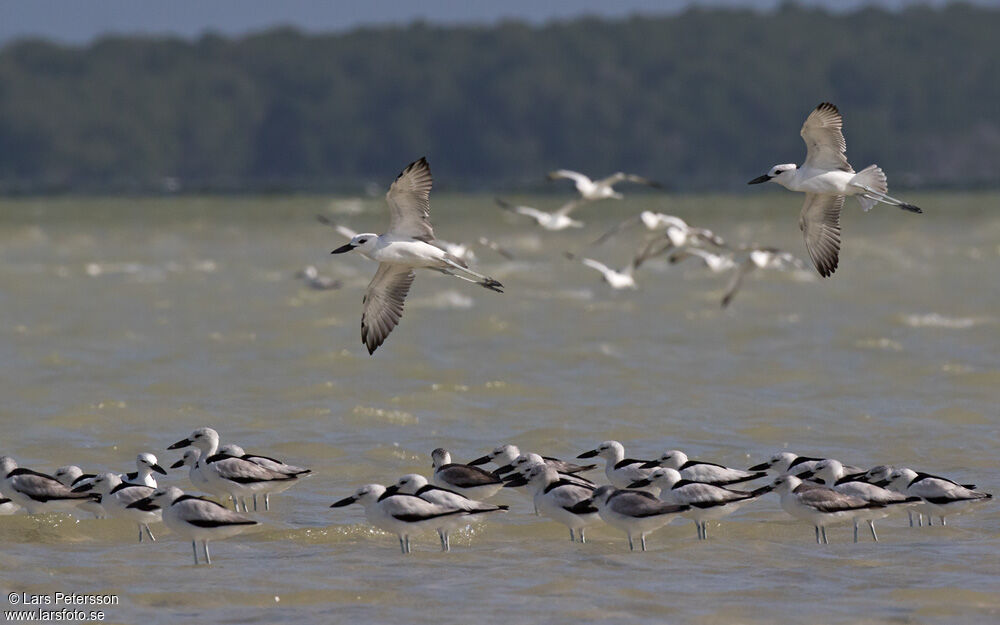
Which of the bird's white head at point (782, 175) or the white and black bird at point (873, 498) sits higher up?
the bird's white head at point (782, 175)

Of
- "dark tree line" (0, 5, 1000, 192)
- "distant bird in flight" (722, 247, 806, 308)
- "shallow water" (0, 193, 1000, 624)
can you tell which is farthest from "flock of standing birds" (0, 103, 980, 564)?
"dark tree line" (0, 5, 1000, 192)

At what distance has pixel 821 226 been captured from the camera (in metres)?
18.5

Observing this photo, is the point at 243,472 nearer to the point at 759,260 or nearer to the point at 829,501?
the point at 829,501

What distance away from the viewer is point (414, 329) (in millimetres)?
32562

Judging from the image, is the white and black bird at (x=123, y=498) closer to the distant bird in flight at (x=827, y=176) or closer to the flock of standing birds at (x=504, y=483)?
the flock of standing birds at (x=504, y=483)

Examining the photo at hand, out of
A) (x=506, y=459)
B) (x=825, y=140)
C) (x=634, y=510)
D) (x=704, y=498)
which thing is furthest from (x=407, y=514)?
(x=825, y=140)

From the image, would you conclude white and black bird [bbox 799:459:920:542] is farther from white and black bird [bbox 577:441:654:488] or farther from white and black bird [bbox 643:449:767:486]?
white and black bird [bbox 577:441:654:488]

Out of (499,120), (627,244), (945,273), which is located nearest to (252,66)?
(499,120)

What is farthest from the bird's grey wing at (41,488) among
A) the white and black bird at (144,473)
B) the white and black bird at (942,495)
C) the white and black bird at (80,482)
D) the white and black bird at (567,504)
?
the white and black bird at (942,495)

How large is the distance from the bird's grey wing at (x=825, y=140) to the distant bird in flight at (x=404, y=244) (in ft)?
11.6

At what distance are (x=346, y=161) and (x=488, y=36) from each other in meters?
29.7

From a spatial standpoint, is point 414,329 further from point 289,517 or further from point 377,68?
point 377,68

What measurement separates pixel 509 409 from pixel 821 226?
622 centimetres

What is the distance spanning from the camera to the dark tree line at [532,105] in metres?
171
